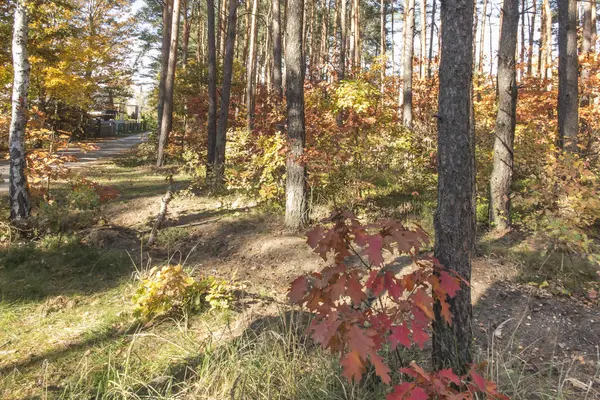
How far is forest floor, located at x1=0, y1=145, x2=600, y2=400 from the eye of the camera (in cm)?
271

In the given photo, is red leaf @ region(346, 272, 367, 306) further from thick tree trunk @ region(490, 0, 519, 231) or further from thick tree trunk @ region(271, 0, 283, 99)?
thick tree trunk @ region(271, 0, 283, 99)

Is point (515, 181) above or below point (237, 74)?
below

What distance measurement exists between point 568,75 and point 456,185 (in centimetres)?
781

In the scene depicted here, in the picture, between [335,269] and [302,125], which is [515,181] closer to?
[302,125]

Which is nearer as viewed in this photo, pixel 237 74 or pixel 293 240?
pixel 293 240

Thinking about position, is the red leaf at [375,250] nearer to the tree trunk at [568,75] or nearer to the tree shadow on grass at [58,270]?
the tree shadow on grass at [58,270]

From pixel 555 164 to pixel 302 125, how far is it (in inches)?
153

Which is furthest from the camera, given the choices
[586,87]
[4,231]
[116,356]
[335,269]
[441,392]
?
[586,87]

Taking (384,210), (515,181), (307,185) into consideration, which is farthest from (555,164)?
(515,181)

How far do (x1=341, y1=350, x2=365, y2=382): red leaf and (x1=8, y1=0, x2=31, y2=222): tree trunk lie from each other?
640cm

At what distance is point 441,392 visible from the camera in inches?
72.5

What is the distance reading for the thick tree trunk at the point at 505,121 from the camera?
6.49 meters

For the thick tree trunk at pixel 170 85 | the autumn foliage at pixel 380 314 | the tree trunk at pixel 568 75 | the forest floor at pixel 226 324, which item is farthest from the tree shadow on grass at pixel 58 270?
the thick tree trunk at pixel 170 85

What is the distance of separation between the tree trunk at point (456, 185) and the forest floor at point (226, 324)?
1.05 feet
